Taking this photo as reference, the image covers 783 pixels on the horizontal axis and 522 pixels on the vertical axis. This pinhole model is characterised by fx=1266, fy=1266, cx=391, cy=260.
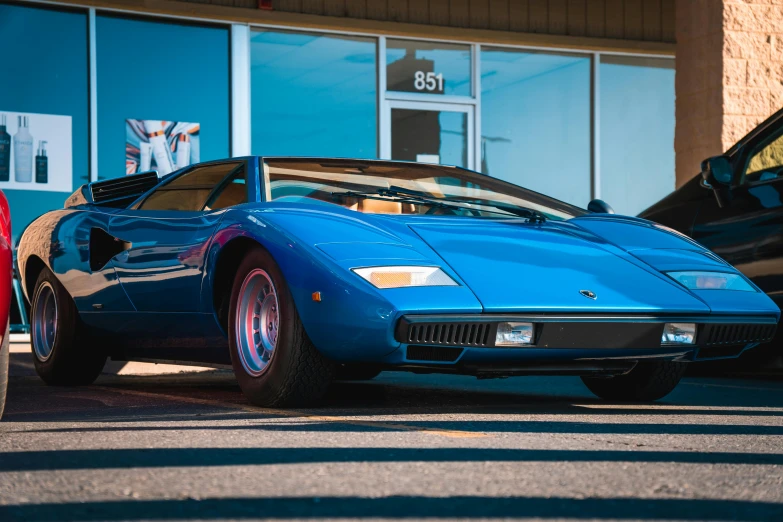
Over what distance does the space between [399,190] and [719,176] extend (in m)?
2.07

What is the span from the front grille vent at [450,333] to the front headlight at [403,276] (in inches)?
6.6

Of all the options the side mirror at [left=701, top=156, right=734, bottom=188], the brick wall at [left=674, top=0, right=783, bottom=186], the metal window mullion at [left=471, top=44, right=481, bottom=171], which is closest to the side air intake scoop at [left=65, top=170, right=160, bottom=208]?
the side mirror at [left=701, top=156, right=734, bottom=188]

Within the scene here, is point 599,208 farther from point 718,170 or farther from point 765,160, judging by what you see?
point 765,160

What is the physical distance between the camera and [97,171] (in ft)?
39.0

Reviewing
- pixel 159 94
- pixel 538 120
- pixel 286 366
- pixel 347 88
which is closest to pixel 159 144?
pixel 159 94

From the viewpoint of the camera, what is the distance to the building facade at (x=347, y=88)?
38.6 feet

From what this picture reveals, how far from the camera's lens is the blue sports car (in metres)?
4.45

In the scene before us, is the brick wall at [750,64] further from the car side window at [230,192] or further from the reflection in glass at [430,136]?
the car side window at [230,192]

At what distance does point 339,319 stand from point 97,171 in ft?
26.1

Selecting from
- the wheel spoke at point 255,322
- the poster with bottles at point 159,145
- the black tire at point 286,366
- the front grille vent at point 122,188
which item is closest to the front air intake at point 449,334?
the black tire at point 286,366

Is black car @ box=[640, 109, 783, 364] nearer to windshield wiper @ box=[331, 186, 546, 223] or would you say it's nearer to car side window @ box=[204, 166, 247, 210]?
windshield wiper @ box=[331, 186, 546, 223]

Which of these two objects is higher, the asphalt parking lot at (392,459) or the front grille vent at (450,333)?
the front grille vent at (450,333)

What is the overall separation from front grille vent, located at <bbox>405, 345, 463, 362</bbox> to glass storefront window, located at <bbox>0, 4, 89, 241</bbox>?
307 inches

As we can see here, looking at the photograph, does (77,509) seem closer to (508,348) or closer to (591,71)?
(508,348)
